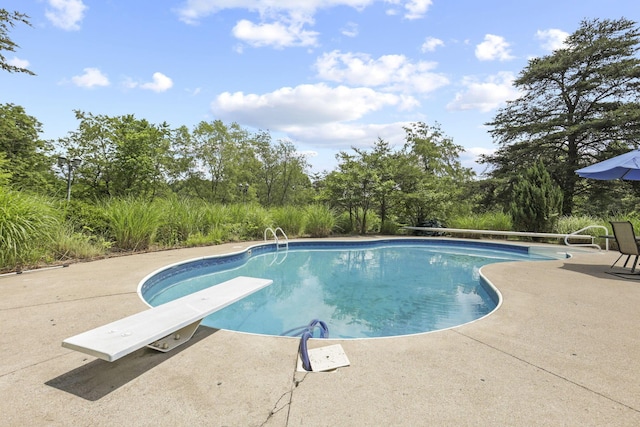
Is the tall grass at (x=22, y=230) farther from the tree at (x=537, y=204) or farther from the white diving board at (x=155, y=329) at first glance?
the tree at (x=537, y=204)

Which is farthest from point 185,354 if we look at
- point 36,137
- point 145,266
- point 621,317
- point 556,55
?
point 556,55

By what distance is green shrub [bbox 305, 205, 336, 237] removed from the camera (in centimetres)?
1157

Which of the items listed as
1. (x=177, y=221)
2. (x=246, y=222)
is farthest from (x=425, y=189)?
(x=177, y=221)

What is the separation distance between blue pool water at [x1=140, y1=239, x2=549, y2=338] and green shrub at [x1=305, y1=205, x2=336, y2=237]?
6.91 feet

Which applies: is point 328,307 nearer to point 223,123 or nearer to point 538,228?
point 538,228

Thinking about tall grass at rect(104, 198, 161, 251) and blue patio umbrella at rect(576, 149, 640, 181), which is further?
tall grass at rect(104, 198, 161, 251)

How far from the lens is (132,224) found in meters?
6.87

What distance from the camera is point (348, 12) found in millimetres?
7480

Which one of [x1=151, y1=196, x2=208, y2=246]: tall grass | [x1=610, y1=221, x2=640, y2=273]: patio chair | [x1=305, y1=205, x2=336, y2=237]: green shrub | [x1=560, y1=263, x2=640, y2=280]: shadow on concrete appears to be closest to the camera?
[x1=610, y1=221, x2=640, y2=273]: patio chair

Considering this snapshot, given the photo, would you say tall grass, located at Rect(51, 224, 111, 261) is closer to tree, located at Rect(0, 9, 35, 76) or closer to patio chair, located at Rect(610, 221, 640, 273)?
tree, located at Rect(0, 9, 35, 76)

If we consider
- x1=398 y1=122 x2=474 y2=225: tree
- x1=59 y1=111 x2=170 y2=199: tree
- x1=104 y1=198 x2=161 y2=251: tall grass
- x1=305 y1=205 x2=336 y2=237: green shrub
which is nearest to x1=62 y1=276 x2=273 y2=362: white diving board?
x1=104 y1=198 x2=161 y2=251: tall grass

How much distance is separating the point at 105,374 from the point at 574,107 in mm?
20632

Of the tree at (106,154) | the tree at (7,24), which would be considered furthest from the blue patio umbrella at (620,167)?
the tree at (7,24)

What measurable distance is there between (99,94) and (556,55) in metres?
19.6
